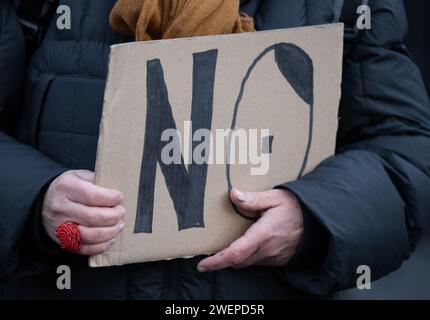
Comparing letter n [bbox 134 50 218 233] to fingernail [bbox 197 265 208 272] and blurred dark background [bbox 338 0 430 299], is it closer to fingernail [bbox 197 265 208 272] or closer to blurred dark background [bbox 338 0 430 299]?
fingernail [bbox 197 265 208 272]

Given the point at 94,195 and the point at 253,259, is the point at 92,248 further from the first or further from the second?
the point at 253,259

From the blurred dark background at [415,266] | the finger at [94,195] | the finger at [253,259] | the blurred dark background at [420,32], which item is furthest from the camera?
the blurred dark background at [420,32]

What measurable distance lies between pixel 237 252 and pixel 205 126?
0.76 feet

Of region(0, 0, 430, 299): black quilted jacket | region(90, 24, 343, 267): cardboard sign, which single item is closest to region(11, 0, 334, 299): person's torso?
region(0, 0, 430, 299): black quilted jacket

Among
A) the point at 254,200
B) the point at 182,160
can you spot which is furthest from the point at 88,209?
the point at 254,200

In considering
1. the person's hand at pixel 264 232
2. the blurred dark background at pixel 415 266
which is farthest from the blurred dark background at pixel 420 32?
the person's hand at pixel 264 232

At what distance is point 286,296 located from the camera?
1413 millimetres

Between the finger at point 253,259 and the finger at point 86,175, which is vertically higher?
the finger at point 86,175

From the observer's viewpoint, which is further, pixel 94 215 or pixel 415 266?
pixel 415 266

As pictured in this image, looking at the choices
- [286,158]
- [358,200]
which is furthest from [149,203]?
[358,200]

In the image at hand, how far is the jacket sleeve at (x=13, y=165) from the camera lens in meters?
1.26

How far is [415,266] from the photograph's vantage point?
2031mm

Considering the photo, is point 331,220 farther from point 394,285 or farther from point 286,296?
point 394,285

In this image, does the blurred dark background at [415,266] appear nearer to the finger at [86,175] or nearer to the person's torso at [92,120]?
the person's torso at [92,120]
